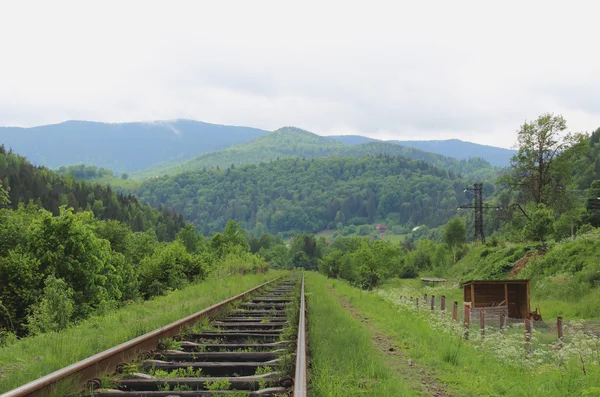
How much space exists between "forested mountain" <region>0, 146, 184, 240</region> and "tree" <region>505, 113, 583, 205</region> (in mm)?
94019

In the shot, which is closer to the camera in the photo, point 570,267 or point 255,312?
point 255,312

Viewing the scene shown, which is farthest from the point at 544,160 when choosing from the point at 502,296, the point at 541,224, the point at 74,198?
the point at 74,198

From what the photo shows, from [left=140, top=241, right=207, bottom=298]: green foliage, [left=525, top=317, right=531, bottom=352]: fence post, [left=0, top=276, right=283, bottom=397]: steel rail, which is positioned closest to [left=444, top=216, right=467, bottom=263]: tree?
[left=140, top=241, right=207, bottom=298]: green foliage

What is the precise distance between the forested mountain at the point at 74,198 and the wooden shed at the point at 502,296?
10496 cm

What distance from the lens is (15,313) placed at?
18.4 meters

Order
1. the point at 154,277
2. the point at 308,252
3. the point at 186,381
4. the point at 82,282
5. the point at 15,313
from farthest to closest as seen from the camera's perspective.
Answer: the point at 308,252 < the point at 154,277 < the point at 82,282 < the point at 15,313 < the point at 186,381

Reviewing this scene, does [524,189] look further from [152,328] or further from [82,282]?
[152,328]

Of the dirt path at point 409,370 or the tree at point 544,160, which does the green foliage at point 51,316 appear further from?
the tree at point 544,160

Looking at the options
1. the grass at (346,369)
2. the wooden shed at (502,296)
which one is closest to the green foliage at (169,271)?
the wooden shed at (502,296)

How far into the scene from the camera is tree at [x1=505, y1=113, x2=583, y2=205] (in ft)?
160

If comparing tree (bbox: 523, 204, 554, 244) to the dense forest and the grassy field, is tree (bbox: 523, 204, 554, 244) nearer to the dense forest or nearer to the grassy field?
the dense forest

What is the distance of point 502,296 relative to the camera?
1942cm

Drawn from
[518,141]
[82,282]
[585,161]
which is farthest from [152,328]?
[585,161]

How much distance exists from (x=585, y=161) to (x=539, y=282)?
108518 mm
